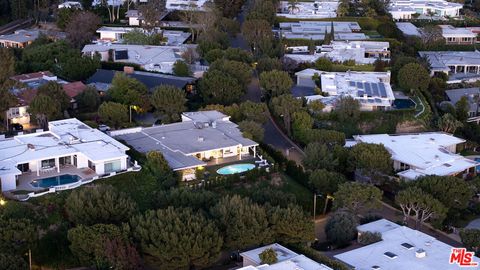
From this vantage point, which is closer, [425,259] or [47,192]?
[425,259]

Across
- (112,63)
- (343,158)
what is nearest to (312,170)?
(343,158)

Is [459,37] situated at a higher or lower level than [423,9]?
lower

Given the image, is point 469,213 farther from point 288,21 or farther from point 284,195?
point 288,21

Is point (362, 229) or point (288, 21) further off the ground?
point (288, 21)

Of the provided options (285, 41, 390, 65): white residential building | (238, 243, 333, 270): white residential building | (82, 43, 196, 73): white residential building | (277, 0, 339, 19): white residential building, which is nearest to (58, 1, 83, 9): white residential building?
(82, 43, 196, 73): white residential building

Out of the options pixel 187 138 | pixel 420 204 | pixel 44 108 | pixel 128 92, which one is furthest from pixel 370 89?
pixel 44 108

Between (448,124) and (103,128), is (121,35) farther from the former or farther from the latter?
(448,124)

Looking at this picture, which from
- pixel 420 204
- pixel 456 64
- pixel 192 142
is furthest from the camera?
pixel 456 64
